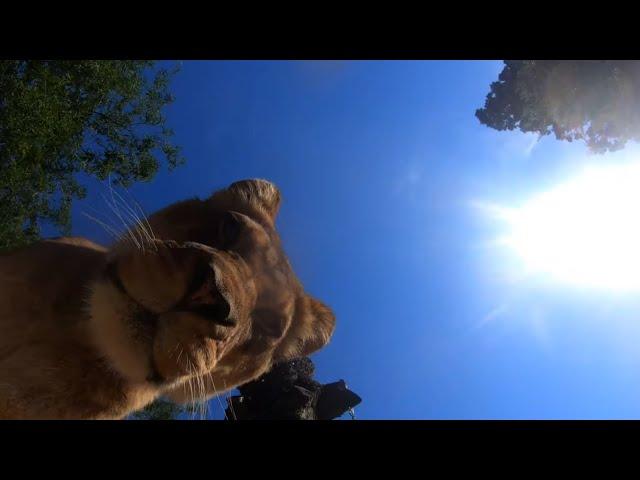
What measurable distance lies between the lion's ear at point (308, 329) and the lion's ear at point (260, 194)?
98 cm

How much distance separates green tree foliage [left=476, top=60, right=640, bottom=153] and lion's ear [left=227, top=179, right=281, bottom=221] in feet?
47.6

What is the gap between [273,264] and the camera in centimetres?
364

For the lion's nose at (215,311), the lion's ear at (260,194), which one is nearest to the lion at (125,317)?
the lion's nose at (215,311)

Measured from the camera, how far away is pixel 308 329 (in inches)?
183

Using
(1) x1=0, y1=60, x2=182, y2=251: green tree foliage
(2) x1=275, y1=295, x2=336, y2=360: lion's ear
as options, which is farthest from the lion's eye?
(1) x1=0, y1=60, x2=182, y2=251: green tree foliage

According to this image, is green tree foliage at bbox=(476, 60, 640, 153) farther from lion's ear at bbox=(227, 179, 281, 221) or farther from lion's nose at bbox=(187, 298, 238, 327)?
lion's nose at bbox=(187, 298, 238, 327)

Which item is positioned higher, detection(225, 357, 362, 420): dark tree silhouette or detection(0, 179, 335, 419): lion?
detection(225, 357, 362, 420): dark tree silhouette

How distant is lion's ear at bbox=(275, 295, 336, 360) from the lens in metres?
4.55

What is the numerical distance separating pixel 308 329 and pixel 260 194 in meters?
1.46

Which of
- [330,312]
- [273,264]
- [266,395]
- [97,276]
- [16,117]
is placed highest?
[16,117]
